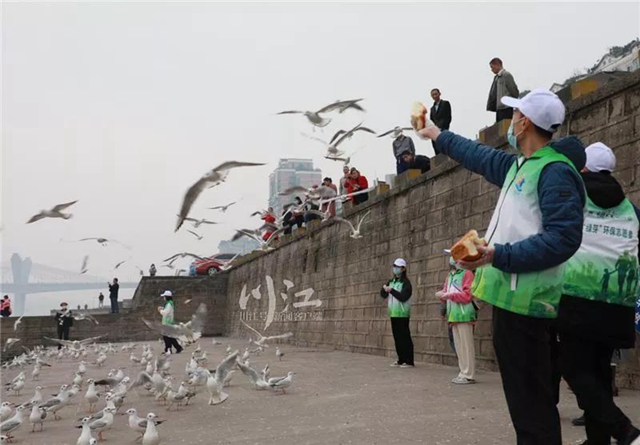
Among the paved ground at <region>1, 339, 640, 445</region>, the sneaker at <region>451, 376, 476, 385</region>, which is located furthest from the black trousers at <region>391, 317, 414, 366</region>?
the sneaker at <region>451, 376, 476, 385</region>

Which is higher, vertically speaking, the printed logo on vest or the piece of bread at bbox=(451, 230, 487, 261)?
the printed logo on vest

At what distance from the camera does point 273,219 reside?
21344 mm

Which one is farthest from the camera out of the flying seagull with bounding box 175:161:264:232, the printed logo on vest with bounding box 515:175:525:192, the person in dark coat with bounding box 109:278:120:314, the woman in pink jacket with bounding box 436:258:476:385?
the person in dark coat with bounding box 109:278:120:314

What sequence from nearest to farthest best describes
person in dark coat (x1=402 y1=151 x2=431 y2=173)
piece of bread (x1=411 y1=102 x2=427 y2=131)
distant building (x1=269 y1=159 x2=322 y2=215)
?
piece of bread (x1=411 y1=102 x2=427 y2=131) < person in dark coat (x1=402 y1=151 x2=431 y2=173) < distant building (x1=269 y1=159 x2=322 y2=215)

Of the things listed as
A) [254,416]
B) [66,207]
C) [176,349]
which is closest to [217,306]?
[176,349]

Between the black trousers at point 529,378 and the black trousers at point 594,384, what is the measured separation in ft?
2.68

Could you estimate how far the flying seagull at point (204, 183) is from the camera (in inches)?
333

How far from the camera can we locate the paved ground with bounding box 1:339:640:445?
4715 mm

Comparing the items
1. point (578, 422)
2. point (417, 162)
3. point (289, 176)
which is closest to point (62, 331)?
point (289, 176)

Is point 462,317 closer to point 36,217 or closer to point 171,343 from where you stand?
point 36,217

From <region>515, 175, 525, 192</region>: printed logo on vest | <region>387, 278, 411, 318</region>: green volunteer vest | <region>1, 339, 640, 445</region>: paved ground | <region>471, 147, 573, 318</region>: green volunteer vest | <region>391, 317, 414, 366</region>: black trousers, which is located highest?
<region>515, 175, 525, 192</region>: printed logo on vest

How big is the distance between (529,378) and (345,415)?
3421mm

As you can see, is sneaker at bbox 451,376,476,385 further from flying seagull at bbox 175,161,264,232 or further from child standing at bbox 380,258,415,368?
flying seagull at bbox 175,161,264,232

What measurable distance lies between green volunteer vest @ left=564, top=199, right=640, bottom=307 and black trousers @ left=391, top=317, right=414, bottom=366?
652 centimetres
